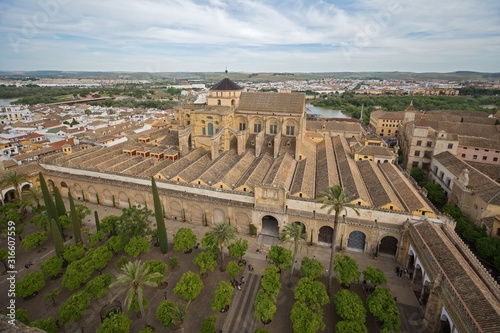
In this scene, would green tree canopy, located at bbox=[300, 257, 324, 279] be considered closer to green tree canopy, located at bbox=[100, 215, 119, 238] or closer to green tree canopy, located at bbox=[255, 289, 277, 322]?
green tree canopy, located at bbox=[255, 289, 277, 322]

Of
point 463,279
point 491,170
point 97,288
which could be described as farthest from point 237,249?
point 491,170

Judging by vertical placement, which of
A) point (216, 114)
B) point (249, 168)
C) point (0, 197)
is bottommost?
point (0, 197)

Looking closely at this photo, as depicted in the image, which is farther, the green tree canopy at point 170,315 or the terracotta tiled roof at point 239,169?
the terracotta tiled roof at point 239,169

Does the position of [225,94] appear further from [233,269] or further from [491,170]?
[491,170]

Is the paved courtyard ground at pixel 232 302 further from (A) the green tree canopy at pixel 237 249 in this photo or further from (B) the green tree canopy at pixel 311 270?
(B) the green tree canopy at pixel 311 270

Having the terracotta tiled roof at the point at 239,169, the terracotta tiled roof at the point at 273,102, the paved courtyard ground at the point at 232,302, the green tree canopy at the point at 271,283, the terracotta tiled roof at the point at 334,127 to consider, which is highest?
the terracotta tiled roof at the point at 273,102

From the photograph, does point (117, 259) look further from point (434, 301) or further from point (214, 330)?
point (434, 301)

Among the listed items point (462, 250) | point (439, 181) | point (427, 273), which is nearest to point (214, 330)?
point (427, 273)

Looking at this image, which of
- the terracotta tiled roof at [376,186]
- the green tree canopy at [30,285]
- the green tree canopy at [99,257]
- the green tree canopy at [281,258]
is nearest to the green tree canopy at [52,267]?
the green tree canopy at [30,285]
